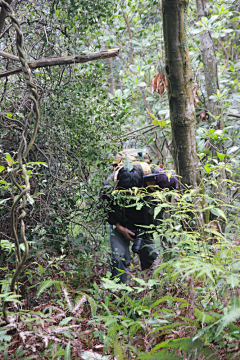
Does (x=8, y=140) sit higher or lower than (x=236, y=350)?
higher

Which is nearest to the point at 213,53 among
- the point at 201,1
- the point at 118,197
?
the point at 201,1

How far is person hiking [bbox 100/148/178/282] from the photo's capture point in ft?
11.1

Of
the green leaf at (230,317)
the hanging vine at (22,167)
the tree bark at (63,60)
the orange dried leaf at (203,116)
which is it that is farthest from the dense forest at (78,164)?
the hanging vine at (22,167)

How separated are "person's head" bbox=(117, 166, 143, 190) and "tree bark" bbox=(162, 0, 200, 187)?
0.66 metres

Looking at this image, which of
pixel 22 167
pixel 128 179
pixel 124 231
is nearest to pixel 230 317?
pixel 22 167

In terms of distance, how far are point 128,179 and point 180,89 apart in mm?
1151

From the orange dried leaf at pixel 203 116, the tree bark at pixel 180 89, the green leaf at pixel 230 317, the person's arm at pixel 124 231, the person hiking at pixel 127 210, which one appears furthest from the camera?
the orange dried leaf at pixel 203 116

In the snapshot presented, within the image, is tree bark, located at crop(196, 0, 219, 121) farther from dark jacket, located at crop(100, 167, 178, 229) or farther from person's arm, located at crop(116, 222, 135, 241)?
person's arm, located at crop(116, 222, 135, 241)

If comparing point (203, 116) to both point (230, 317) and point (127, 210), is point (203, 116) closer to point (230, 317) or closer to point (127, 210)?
point (127, 210)

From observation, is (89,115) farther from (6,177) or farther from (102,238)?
(102,238)

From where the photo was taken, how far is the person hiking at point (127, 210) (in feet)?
11.1

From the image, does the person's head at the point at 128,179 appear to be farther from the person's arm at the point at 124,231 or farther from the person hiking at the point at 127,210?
the person's arm at the point at 124,231

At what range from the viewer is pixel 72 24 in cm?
312

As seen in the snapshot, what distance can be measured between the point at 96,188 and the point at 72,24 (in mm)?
1775
